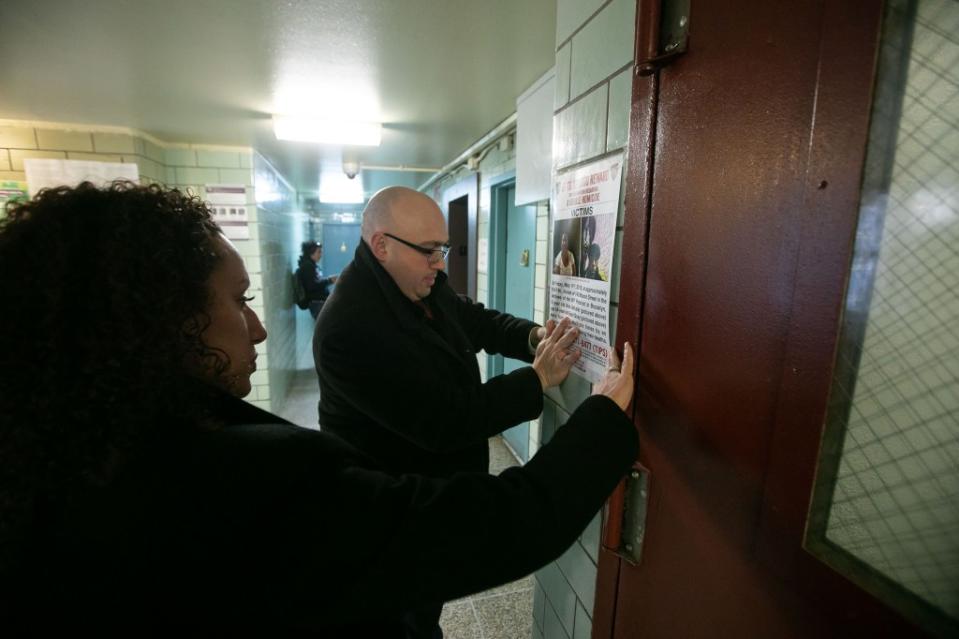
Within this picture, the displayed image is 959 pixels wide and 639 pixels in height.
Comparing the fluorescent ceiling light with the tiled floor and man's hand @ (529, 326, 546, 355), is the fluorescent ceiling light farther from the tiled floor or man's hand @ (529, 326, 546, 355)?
the tiled floor

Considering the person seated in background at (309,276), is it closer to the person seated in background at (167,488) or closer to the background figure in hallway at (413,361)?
the background figure in hallway at (413,361)

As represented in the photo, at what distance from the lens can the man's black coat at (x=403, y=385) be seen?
1249 millimetres

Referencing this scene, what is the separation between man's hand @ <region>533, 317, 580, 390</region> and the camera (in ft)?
3.97

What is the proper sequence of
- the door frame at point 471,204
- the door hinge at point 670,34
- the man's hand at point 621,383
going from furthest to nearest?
the door frame at point 471,204 → the man's hand at point 621,383 → the door hinge at point 670,34

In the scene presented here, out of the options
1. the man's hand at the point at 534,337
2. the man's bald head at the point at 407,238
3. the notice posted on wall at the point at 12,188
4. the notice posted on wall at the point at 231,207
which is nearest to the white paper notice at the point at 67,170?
the notice posted on wall at the point at 12,188

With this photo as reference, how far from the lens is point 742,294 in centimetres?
65

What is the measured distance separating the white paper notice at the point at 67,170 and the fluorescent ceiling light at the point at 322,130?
3.96ft

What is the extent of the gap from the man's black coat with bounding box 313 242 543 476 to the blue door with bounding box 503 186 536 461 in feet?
5.46

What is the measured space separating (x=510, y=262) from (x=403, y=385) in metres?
2.53

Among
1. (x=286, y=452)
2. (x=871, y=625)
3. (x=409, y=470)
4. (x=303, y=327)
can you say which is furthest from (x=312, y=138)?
(x=303, y=327)

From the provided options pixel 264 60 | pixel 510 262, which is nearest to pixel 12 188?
pixel 264 60

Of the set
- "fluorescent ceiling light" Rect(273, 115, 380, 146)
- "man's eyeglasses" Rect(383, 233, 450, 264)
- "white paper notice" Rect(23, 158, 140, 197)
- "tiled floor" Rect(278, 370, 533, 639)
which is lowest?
"tiled floor" Rect(278, 370, 533, 639)

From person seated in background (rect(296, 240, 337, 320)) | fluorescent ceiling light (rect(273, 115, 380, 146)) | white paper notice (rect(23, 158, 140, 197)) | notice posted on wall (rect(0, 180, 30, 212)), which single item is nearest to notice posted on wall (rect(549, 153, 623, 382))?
fluorescent ceiling light (rect(273, 115, 380, 146))

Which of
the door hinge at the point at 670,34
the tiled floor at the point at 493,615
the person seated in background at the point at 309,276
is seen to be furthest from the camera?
the person seated in background at the point at 309,276
